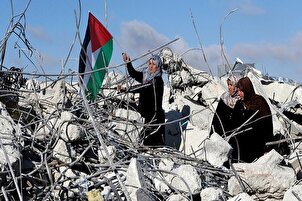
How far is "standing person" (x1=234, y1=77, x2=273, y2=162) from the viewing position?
5.75 metres

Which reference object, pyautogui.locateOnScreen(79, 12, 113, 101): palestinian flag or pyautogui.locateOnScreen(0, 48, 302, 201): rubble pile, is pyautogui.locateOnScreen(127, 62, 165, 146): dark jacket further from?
pyautogui.locateOnScreen(0, 48, 302, 201): rubble pile

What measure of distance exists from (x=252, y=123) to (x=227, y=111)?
42 centimetres

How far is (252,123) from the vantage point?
569cm

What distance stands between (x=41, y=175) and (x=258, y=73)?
14.7 feet

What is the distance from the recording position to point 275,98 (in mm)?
7977

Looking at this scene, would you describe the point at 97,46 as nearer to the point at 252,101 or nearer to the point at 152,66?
the point at 152,66

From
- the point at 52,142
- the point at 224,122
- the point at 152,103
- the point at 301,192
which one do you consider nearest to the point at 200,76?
the point at 152,103

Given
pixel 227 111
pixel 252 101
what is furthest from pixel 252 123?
pixel 227 111

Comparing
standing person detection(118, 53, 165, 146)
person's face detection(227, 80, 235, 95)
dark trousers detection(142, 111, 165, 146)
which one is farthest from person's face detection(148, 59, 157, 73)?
person's face detection(227, 80, 235, 95)

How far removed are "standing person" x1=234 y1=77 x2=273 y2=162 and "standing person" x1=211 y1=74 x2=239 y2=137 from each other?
123 millimetres

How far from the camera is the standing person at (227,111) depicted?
5961 millimetres

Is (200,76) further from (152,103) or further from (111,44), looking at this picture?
(111,44)

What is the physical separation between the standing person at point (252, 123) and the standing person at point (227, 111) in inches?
4.8

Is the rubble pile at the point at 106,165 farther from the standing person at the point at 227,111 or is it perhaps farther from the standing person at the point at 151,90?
the standing person at the point at 151,90
